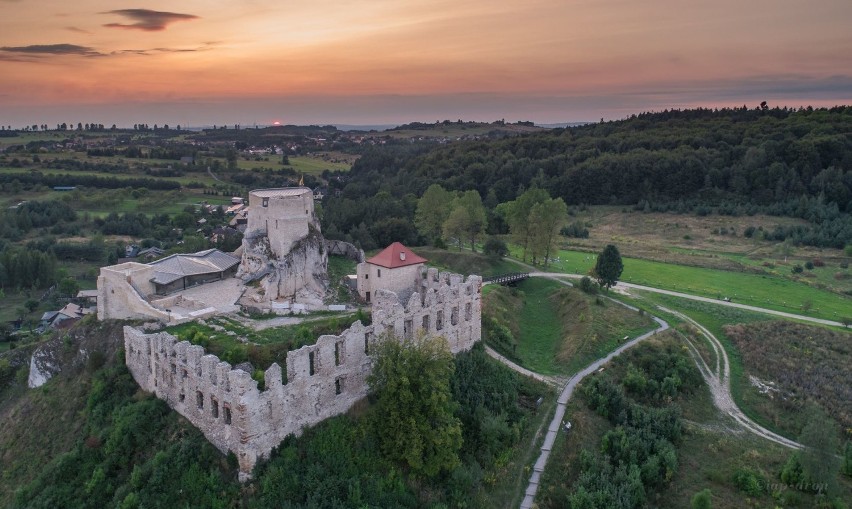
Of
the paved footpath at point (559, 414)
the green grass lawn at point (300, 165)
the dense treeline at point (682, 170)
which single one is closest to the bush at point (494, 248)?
the dense treeline at point (682, 170)

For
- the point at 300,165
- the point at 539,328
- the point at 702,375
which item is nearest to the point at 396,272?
the point at 539,328

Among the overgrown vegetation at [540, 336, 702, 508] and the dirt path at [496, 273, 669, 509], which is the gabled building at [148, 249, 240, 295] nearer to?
the dirt path at [496, 273, 669, 509]

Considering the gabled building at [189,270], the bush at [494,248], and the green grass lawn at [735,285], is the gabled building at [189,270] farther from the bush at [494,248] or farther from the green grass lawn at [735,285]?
the green grass lawn at [735,285]

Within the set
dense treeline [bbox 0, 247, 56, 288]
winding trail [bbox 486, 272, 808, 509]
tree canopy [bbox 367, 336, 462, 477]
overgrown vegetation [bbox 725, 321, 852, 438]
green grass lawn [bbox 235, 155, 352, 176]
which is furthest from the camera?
green grass lawn [bbox 235, 155, 352, 176]

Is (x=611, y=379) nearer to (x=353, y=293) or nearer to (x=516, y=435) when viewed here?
(x=516, y=435)

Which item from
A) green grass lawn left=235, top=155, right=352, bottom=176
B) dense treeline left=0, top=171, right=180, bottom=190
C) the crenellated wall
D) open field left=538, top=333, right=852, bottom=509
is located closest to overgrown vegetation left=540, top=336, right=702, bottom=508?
open field left=538, top=333, right=852, bottom=509

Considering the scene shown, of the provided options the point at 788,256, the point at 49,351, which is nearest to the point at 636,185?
the point at 788,256
